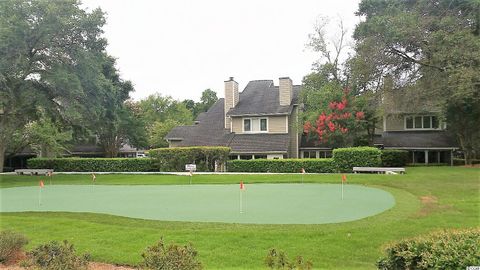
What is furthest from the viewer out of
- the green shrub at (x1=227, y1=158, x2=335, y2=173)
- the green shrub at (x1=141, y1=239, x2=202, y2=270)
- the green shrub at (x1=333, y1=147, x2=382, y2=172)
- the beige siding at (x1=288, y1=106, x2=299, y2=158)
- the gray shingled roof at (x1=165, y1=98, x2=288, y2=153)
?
the beige siding at (x1=288, y1=106, x2=299, y2=158)

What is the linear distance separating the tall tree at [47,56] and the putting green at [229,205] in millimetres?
11520

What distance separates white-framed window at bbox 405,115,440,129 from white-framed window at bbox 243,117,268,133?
45.4 feet

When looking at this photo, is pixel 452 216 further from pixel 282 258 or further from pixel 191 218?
pixel 282 258

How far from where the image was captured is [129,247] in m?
9.00

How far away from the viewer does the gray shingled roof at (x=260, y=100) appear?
39.2m

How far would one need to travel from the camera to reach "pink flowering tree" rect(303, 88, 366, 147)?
113ft

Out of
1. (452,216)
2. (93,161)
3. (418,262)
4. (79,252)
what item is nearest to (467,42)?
(452,216)

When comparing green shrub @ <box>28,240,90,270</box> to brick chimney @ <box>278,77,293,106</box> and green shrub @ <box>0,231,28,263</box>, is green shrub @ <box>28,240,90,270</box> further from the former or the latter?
brick chimney @ <box>278,77,293,106</box>

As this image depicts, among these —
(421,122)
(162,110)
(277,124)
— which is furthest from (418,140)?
(162,110)

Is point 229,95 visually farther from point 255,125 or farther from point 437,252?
point 437,252

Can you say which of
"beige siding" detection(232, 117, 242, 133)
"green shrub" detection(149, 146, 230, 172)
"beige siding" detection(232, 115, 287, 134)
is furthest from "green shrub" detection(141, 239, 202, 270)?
"beige siding" detection(232, 117, 242, 133)

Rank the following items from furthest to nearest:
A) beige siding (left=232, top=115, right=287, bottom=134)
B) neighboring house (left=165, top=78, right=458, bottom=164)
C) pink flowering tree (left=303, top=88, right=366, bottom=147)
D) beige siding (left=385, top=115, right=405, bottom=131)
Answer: beige siding (left=385, top=115, right=405, bottom=131) < beige siding (left=232, top=115, right=287, bottom=134) < neighboring house (left=165, top=78, right=458, bottom=164) < pink flowering tree (left=303, top=88, right=366, bottom=147)

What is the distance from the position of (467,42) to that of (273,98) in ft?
79.8

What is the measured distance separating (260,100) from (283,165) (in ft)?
39.2
